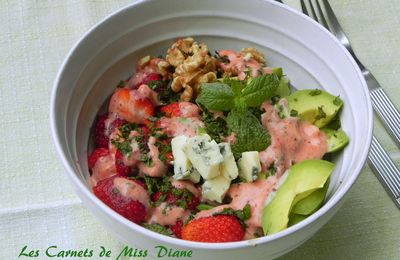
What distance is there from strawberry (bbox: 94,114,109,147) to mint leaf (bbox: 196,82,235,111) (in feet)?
0.96

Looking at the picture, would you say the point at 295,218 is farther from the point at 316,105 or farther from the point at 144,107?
the point at 144,107

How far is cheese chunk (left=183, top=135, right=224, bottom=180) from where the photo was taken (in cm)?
134

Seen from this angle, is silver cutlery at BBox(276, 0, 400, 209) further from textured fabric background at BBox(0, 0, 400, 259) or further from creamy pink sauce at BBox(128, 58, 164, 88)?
creamy pink sauce at BBox(128, 58, 164, 88)

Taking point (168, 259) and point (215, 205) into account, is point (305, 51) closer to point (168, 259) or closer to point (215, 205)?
point (215, 205)

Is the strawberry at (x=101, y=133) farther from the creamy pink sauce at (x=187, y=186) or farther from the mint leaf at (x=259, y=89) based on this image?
the mint leaf at (x=259, y=89)

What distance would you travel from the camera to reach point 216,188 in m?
1.36

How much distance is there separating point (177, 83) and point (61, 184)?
497 mm

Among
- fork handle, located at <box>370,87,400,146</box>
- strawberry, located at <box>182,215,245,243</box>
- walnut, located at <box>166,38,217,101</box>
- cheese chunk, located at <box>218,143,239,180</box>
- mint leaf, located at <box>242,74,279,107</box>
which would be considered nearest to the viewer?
strawberry, located at <box>182,215,245,243</box>

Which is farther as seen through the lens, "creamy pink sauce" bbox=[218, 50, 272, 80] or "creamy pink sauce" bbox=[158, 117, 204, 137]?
"creamy pink sauce" bbox=[218, 50, 272, 80]

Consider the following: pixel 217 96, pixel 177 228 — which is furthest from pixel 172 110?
pixel 177 228

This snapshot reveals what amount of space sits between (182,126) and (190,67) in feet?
0.65

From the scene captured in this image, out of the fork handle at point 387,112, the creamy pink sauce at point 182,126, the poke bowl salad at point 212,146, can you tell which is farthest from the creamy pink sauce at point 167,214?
the fork handle at point 387,112

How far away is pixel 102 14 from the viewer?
214 centimetres

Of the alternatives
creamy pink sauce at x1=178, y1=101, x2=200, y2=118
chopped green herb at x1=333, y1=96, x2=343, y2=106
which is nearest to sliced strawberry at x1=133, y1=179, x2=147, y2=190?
creamy pink sauce at x1=178, y1=101, x2=200, y2=118
